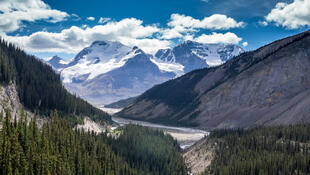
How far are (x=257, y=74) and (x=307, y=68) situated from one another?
33481 millimetres

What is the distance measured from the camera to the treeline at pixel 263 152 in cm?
8050

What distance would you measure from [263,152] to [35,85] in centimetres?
11838

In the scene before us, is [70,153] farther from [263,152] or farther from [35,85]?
[35,85]

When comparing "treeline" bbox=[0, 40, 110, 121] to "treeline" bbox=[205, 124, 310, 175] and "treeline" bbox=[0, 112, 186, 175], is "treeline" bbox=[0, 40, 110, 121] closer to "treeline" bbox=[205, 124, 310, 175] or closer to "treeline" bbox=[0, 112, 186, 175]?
"treeline" bbox=[0, 112, 186, 175]

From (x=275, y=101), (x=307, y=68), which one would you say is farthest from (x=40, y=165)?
(x=307, y=68)

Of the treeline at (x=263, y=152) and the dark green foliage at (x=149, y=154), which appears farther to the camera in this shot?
the dark green foliage at (x=149, y=154)

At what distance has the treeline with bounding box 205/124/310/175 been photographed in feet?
264

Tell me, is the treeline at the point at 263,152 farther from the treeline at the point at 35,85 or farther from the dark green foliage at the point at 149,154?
the treeline at the point at 35,85

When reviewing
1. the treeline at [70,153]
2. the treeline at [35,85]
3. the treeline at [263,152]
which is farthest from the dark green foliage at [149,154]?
the treeline at [35,85]

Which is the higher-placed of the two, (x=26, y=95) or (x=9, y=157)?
(x=26, y=95)

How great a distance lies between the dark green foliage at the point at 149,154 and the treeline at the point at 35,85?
44.3 meters

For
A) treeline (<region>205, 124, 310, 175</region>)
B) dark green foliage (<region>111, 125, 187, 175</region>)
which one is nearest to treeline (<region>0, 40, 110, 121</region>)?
dark green foliage (<region>111, 125, 187, 175</region>)

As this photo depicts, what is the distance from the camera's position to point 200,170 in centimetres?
10175

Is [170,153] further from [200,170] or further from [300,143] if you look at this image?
[300,143]
